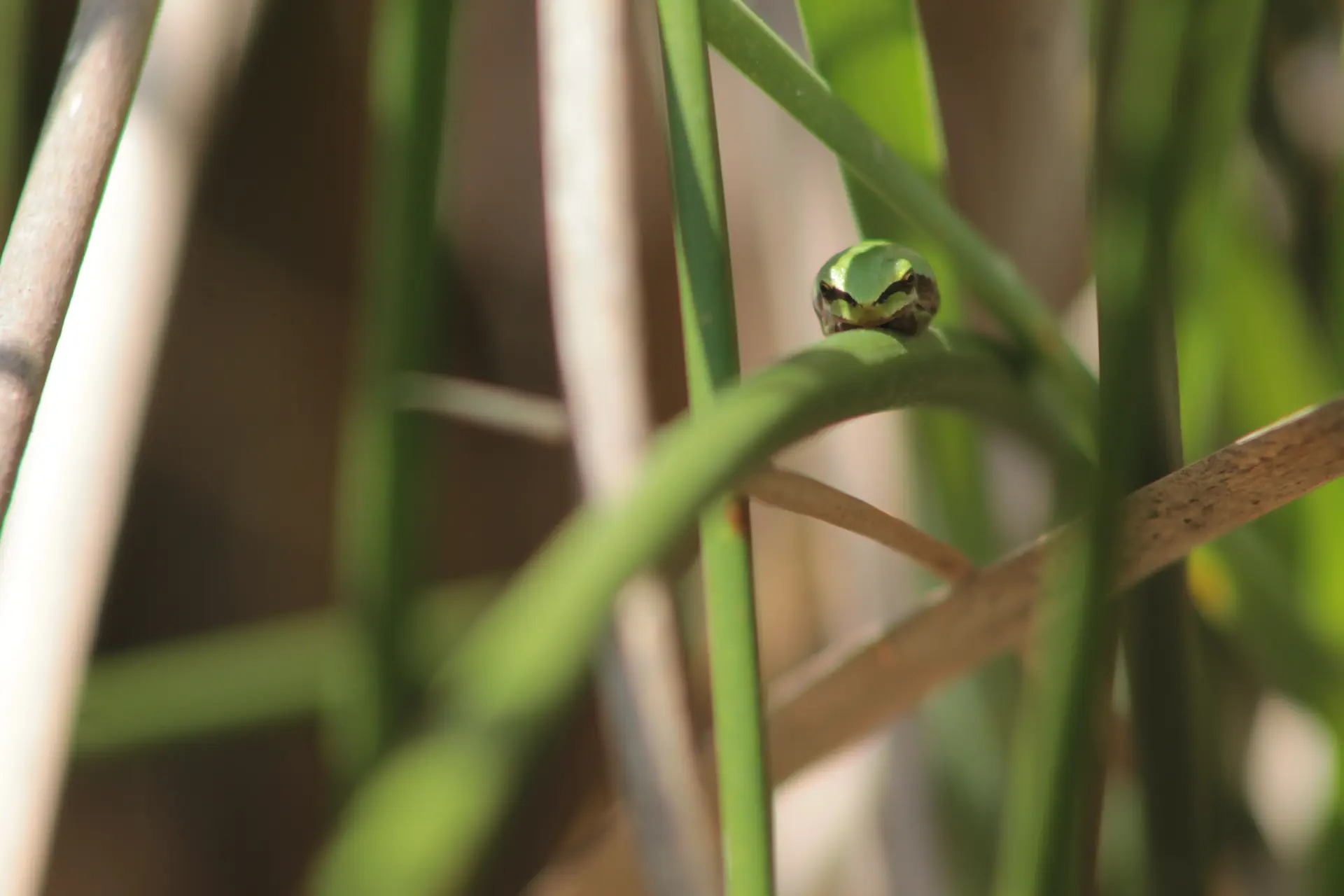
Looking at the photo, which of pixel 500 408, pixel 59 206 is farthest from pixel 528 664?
pixel 500 408

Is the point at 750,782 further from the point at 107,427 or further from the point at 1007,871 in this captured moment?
the point at 107,427

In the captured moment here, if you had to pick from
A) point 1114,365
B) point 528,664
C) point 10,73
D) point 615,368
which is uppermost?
point 10,73

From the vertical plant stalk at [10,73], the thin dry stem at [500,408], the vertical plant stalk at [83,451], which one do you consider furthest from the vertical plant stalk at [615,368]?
the vertical plant stalk at [10,73]

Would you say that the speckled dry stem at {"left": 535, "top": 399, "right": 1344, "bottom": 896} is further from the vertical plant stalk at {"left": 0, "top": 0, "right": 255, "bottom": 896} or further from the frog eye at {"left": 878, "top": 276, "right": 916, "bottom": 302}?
the vertical plant stalk at {"left": 0, "top": 0, "right": 255, "bottom": 896}

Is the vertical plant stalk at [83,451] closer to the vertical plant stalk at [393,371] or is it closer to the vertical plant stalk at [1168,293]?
the vertical plant stalk at [393,371]

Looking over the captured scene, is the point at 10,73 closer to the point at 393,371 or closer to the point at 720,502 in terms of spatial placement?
the point at 393,371

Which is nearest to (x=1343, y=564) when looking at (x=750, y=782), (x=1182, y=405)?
(x=1182, y=405)

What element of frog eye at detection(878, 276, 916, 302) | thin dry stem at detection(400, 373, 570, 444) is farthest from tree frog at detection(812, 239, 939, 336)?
thin dry stem at detection(400, 373, 570, 444)
